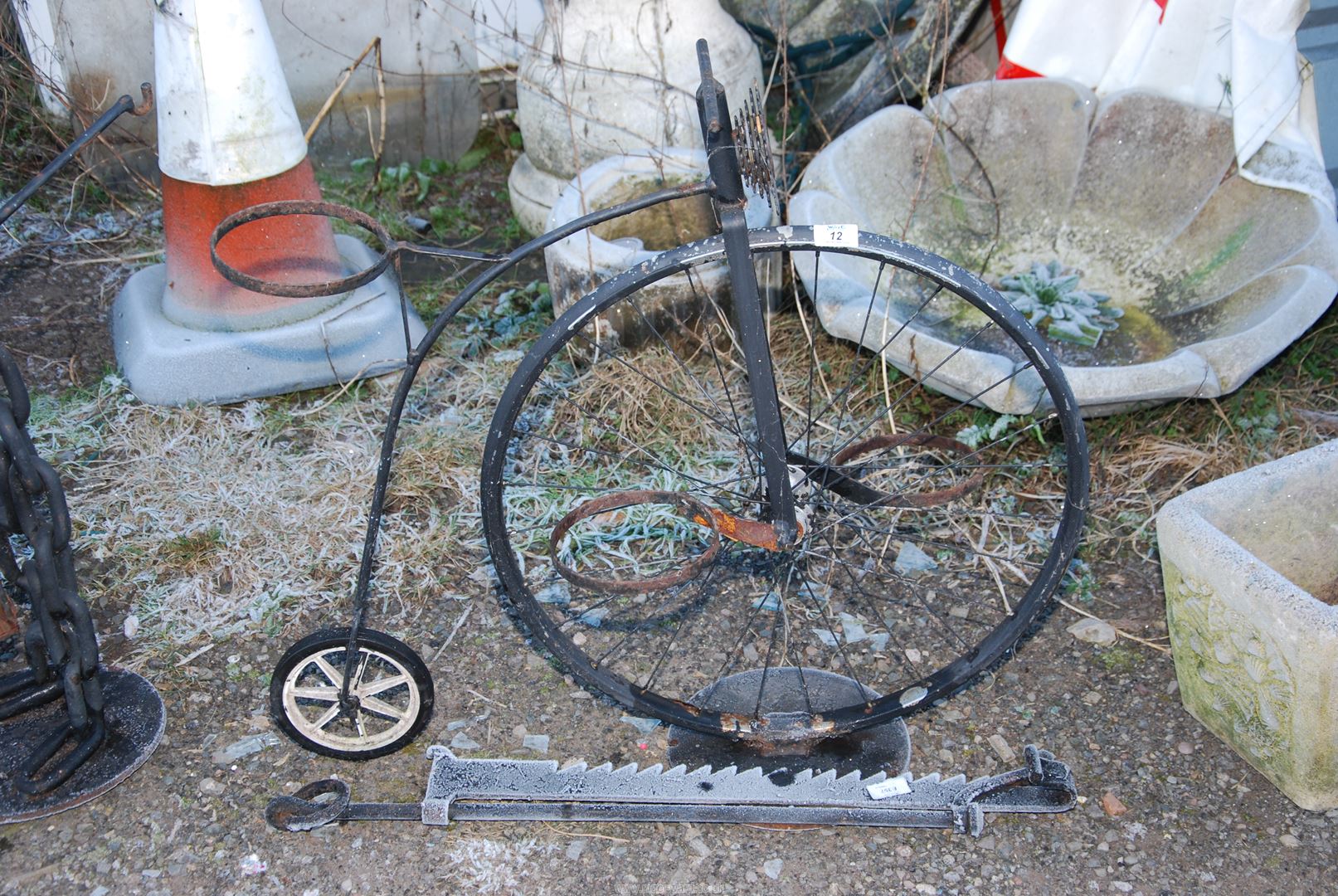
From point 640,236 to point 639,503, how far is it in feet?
6.46

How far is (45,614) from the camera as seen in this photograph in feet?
8.55

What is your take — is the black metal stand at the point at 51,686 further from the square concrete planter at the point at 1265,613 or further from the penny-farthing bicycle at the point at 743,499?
the square concrete planter at the point at 1265,613

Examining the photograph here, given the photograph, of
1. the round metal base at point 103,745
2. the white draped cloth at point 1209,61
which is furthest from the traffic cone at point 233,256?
the white draped cloth at point 1209,61

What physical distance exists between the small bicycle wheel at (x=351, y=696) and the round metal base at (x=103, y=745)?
0.33m

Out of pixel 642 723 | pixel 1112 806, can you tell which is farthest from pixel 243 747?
pixel 1112 806

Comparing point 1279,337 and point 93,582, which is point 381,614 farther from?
point 1279,337

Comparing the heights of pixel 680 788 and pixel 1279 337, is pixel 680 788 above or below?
Answer: below

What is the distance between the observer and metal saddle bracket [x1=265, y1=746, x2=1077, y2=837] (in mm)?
2658

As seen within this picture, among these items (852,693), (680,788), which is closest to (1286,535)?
(852,693)

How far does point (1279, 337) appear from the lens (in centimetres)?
318

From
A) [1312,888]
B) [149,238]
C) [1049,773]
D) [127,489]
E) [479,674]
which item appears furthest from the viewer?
[149,238]

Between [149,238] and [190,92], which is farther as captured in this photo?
[149,238]

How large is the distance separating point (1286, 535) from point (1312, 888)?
2.78ft

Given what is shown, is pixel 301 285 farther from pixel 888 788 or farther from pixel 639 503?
pixel 888 788
